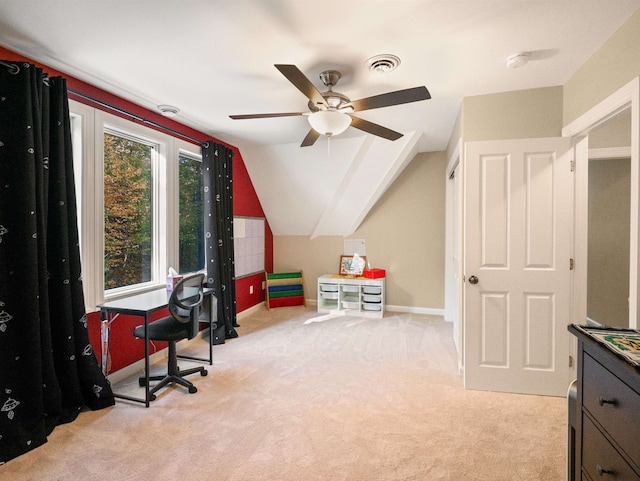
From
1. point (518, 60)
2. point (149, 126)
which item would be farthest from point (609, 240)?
point (149, 126)

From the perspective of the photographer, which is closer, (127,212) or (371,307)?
(127,212)

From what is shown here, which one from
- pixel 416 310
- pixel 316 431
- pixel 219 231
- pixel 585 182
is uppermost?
pixel 585 182

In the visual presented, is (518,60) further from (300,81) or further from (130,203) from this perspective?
(130,203)

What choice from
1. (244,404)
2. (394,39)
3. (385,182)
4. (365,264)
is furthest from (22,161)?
(365,264)

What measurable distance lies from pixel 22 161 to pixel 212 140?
225 cm

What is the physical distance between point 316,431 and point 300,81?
6.95 feet

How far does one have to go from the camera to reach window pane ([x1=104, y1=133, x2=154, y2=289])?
9.77ft

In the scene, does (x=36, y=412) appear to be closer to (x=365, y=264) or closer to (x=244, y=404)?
(x=244, y=404)

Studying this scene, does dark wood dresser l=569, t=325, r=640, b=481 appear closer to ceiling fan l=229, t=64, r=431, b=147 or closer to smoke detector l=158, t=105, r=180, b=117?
ceiling fan l=229, t=64, r=431, b=147

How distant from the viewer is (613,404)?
1048 millimetres

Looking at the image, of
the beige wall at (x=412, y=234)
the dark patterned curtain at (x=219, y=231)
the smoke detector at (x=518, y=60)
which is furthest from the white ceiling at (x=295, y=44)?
the beige wall at (x=412, y=234)

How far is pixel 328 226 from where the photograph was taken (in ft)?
17.8

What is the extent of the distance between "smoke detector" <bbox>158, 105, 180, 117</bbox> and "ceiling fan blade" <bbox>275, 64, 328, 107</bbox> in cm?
166

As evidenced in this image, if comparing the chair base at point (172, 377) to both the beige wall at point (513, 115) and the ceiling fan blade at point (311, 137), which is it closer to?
the ceiling fan blade at point (311, 137)
